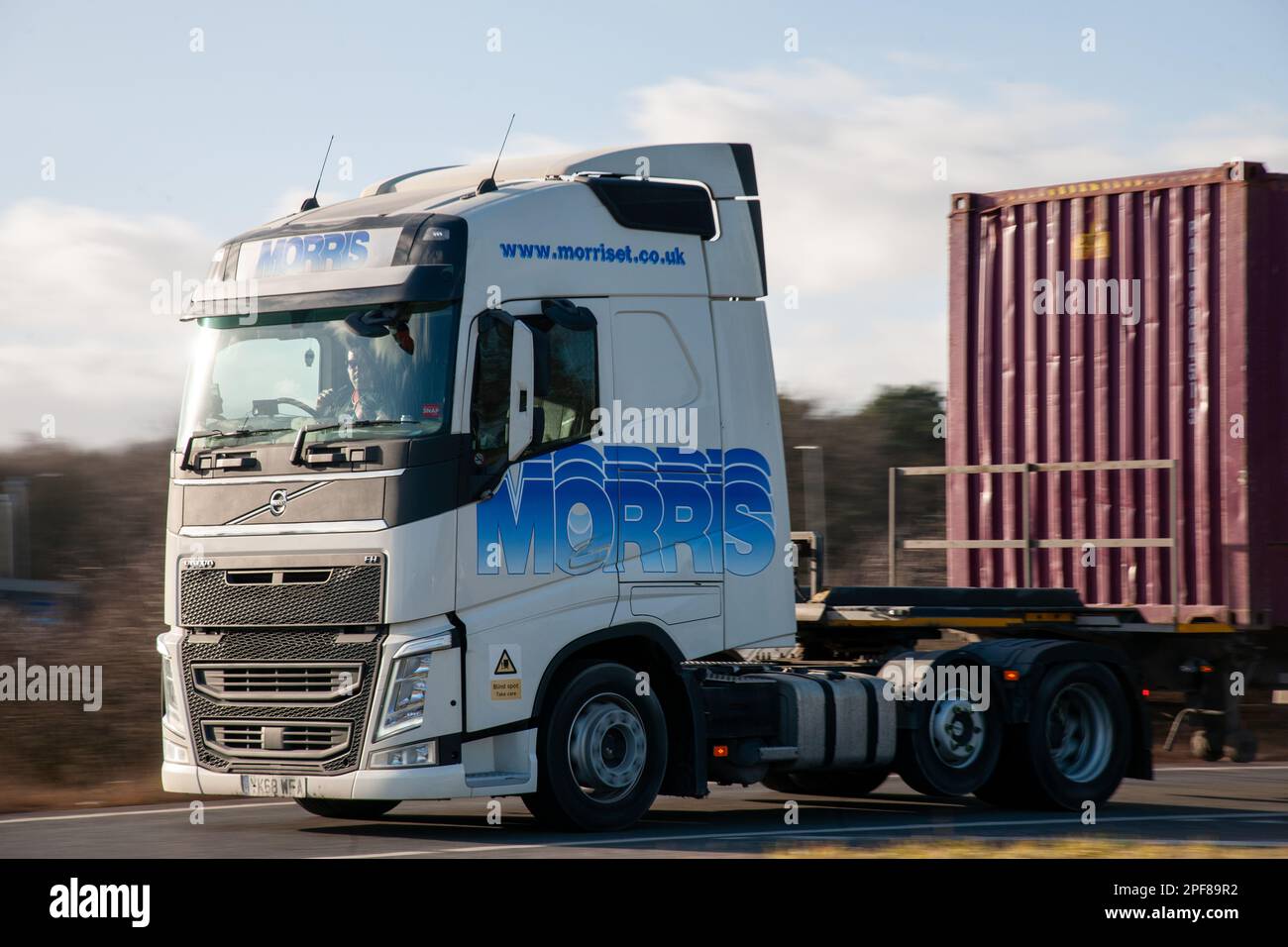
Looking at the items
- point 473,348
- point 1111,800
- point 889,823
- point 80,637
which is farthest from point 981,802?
point 80,637

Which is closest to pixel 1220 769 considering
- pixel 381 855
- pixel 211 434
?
pixel 381 855

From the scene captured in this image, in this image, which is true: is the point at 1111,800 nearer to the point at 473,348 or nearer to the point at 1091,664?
the point at 1091,664

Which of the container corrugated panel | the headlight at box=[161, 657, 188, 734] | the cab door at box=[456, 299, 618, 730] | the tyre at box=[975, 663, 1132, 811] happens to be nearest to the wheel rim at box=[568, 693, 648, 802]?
the cab door at box=[456, 299, 618, 730]

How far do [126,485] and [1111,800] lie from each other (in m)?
15.6

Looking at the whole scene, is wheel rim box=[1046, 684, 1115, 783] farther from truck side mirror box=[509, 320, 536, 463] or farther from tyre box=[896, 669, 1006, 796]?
A: truck side mirror box=[509, 320, 536, 463]

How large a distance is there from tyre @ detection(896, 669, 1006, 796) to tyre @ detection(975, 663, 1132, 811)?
22 centimetres

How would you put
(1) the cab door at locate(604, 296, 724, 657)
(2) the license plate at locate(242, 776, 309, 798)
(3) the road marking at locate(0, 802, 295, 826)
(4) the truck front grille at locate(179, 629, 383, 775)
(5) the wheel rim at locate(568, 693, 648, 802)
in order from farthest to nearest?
(3) the road marking at locate(0, 802, 295, 826) < (1) the cab door at locate(604, 296, 724, 657) < (5) the wheel rim at locate(568, 693, 648, 802) < (2) the license plate at locate(242, 776, 309, 798) < (4) the truck front grille at locate(179, 629, 383, 775)

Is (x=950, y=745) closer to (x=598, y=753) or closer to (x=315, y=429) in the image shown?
(x=598, y=753)

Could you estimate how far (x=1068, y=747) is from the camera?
13.4m

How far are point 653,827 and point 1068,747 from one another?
11.1 ft

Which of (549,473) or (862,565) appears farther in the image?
(862,565)

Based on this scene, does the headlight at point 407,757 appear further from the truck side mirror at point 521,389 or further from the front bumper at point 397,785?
the truck side mirror at point 521,389

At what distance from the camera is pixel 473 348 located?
410 inches

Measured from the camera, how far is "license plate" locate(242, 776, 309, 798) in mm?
10555
